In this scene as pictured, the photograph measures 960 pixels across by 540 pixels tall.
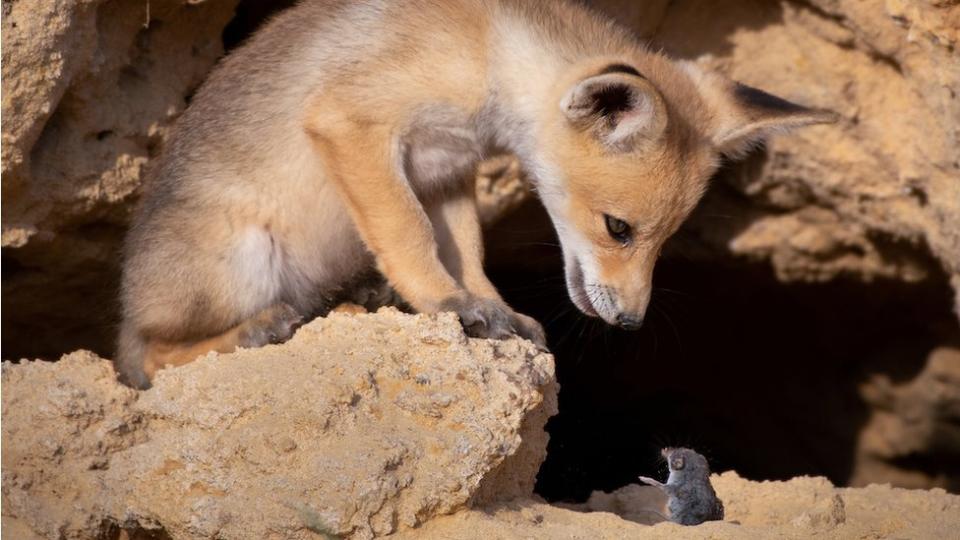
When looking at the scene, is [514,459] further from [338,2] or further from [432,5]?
[338,2]

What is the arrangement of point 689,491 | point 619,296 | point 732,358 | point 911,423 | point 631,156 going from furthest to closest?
point 732,358, point 911,423, point 619,296, point 631,156, point 689,491

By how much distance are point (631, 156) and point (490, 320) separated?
0.86 meters

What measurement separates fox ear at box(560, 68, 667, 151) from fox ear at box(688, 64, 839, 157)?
627 mm

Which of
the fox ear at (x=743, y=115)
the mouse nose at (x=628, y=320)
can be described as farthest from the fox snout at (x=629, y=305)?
the fox ear at (x=743, y=115)

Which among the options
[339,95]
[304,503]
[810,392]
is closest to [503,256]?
[810,392]

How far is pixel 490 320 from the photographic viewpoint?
14.9 feet

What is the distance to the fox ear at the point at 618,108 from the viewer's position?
4.35m

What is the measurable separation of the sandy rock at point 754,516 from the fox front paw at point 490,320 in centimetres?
72

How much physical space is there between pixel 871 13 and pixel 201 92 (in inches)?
131

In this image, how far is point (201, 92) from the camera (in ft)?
17.6

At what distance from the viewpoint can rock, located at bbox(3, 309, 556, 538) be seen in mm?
3559

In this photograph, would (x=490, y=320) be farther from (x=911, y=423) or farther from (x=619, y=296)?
(x=911, y=423)

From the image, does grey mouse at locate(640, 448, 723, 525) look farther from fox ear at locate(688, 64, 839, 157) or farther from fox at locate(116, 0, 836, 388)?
fox ear at locate(688, 64, 839, 157)

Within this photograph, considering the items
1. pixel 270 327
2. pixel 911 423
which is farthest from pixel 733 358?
pixel 270 327
